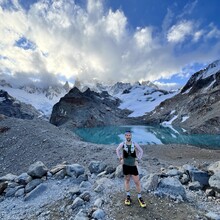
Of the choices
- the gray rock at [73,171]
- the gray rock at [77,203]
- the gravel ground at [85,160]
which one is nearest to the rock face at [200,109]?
the gravel ground at [85,160]

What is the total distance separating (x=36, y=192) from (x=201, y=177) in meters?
8.29

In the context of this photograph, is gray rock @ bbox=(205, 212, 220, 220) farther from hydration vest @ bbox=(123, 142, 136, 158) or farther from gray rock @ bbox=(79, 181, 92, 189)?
gray rock @ bbox=(79, 181, 92, 189)

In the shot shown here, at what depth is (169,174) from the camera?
12.2 metres

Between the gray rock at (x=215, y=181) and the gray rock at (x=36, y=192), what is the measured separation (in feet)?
26.4

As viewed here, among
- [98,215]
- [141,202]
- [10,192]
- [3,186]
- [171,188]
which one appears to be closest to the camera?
[98,215]

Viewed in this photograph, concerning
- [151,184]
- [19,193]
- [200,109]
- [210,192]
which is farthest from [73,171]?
[200,109]

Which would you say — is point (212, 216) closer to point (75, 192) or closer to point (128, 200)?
point (128, 200)

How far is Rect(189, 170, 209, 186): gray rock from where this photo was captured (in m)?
11.1

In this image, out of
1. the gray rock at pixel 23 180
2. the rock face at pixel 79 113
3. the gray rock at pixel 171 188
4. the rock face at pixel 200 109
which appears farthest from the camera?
the rock face at pixel 79 113

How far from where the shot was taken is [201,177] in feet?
36.9

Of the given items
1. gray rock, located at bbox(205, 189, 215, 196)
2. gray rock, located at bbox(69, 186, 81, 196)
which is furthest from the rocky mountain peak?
gray rock, located at bbox(69, 186, 81, 196)

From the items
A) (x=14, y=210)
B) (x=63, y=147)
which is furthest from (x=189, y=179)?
(x=63, y=147)

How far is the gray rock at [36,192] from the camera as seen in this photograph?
10403 mm

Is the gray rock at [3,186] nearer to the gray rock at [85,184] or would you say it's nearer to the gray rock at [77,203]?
the gray rock at [85,184]
